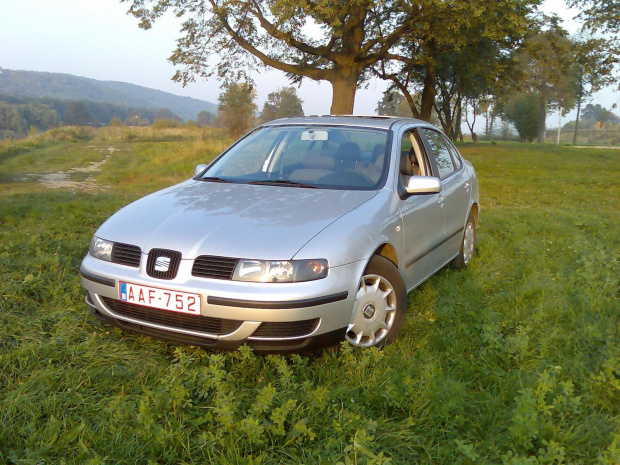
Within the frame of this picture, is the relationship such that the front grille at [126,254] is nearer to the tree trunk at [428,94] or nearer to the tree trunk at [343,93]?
the tree trunk at [343,93]

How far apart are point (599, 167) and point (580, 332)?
18.6 m

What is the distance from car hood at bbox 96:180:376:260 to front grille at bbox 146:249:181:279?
1.4 inches

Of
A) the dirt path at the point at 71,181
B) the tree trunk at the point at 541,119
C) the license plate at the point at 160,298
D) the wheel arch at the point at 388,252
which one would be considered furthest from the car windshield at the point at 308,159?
the tree trunk at the point at 541,119

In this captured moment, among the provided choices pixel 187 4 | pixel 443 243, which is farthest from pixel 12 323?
pixel 187 4

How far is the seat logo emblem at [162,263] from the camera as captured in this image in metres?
2.86

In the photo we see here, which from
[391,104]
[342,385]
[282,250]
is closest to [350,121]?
[282,250]

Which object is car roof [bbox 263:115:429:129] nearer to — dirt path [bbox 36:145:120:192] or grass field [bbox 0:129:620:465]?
grass field [bbox 0:129:620:465]

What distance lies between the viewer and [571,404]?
2.58 m

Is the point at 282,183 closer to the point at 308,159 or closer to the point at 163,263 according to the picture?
the point at 308,159

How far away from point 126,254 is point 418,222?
2.05m

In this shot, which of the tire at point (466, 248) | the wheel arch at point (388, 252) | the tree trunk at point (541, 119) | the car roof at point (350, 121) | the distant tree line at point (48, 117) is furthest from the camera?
the distant tree line at point (48, 117)

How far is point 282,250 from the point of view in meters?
2.78

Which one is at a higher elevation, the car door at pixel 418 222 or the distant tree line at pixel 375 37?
the distant tree line at pixel 375 37

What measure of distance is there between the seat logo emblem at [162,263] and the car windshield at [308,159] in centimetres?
124
